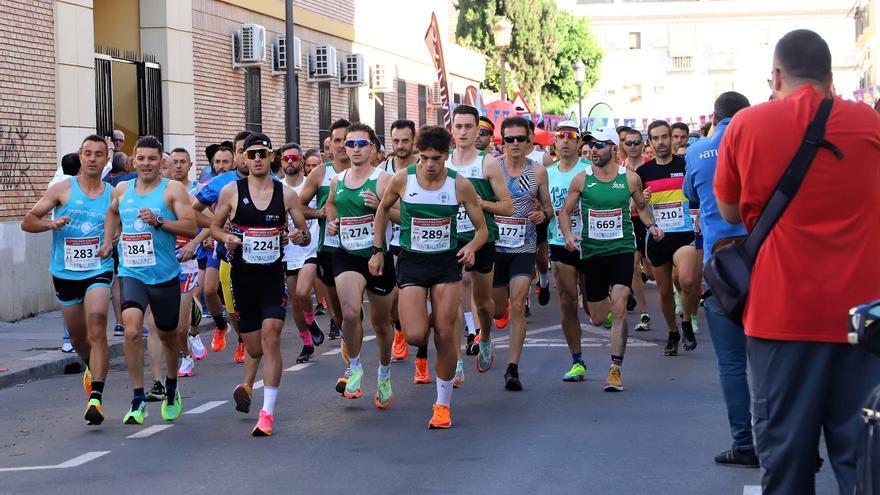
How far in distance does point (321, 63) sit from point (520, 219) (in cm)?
1835

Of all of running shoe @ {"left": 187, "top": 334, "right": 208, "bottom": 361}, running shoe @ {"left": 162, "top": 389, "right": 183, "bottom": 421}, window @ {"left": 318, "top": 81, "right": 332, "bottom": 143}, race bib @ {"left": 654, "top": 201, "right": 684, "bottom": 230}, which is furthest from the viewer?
window @ {"left": 318, "top": 81, "right": 332, "bottom": 143}

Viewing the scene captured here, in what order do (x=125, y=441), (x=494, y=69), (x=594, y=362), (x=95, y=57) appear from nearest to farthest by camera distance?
(x=125, y=441), (x=594, y=362), (x=95, y=57), (x=494, y=69)

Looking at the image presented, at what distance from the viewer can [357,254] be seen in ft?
34.2

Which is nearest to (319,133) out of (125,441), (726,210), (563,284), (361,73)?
(361,73)

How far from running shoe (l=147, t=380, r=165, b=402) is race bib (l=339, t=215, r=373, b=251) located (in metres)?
1.75

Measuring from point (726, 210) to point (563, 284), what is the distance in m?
6.03

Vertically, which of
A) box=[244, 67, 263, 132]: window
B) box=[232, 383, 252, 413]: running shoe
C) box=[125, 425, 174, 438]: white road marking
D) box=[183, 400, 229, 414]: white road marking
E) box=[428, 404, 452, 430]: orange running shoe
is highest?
box=[244, 67, 263, 132]: window

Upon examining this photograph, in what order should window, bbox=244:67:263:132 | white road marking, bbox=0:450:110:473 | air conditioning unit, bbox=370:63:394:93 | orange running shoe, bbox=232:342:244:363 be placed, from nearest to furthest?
white road marking, bbox=0:450:110:473 → orange running shoe, bbox=232:342:244:363 → window, bbox=244:67:263:132 → air conditioning unit, bbox=370:63:394:93

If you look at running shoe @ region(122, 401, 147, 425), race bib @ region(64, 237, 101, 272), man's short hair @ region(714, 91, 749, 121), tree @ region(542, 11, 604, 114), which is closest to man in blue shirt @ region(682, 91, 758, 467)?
man's short hair @ region(714, 91, 749, 121)

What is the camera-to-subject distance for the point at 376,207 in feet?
34.2

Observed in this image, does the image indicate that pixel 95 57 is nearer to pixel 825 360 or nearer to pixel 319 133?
pixel 319 133

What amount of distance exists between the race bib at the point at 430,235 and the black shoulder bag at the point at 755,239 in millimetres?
4459

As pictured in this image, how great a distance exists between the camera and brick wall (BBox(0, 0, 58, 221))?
1709cm

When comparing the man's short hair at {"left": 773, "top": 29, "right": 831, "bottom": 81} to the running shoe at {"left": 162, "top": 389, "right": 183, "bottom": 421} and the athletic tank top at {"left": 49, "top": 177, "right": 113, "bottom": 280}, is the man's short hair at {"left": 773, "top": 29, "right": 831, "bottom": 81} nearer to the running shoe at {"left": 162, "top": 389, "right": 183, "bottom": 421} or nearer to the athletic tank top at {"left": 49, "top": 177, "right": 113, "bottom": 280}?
the running shoe at {"left": 162, "top": 389, "right": 183, "bottom": 421}
